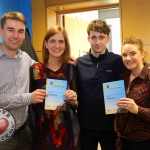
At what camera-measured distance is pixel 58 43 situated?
1.73 meters

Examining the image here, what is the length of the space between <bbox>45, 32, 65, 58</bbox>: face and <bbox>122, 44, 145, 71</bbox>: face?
42 cm

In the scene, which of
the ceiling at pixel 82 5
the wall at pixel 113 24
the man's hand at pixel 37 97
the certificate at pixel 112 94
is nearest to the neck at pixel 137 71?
the certificate at pixel 112 94

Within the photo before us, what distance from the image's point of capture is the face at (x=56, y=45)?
173cm

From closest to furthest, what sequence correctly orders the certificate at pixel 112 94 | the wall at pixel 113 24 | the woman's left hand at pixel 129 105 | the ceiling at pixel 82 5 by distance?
1. the woman's left hand at pixel 129 105
2. the certificate at pixel 112 94
3. the ceiling at pixel 82 5
4. the wall at pixel 113 24

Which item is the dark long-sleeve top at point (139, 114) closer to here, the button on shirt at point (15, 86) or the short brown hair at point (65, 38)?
the short brown hair at point (65, 38)

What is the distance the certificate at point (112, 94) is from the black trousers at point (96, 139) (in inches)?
8.2

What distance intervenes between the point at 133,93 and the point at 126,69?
10.4 inches

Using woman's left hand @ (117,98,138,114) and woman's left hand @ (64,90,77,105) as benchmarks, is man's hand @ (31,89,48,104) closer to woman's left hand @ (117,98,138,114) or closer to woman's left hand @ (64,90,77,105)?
woman's left hand @ (64,90,77,105)

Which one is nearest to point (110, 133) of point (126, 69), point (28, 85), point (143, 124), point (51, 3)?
point (143, 124)

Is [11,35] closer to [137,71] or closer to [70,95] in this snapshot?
[70,95]

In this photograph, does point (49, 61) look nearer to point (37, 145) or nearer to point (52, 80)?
point (52, 80)

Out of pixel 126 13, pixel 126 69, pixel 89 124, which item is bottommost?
pixel 89 124

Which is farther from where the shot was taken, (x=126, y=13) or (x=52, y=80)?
(x=126, y=13)

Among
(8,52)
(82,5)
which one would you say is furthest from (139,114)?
(82,5)
